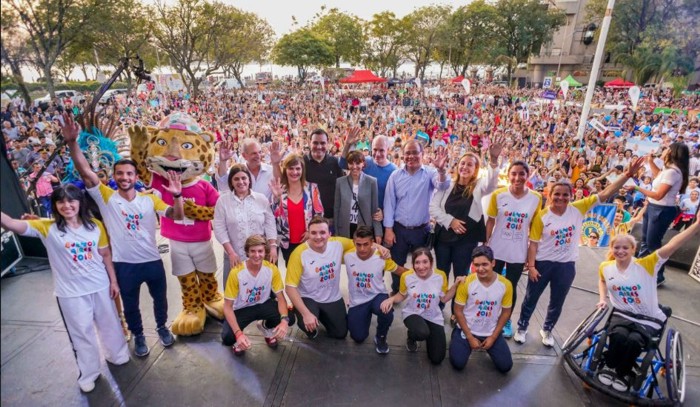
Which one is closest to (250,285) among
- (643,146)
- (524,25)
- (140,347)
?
(140,347)

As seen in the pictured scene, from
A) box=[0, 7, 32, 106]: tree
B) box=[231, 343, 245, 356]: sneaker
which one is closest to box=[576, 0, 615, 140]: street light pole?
box=[231, 343, 245, 356]: sneaker

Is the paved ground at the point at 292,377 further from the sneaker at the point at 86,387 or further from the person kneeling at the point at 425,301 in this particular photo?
the person kneeling at the point at 425,301

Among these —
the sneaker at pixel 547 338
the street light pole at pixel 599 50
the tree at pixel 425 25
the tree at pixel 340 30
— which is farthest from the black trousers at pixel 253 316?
the tree at pixel 425 25

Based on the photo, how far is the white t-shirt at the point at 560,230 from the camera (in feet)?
10.7

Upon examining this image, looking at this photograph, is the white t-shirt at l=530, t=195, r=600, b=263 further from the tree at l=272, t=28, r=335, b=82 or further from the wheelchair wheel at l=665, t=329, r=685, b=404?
the tree at l=272, t=28, r=335, b=82

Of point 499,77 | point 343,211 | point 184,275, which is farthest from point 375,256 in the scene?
point 499,77

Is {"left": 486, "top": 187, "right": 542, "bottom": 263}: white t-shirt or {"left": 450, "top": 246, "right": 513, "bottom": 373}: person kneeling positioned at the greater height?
{"left": 486, "top": 187, "right": 542, "bottom": 263}: white t-shirt

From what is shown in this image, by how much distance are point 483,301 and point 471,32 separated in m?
44.4

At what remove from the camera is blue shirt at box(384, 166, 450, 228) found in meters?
3.66

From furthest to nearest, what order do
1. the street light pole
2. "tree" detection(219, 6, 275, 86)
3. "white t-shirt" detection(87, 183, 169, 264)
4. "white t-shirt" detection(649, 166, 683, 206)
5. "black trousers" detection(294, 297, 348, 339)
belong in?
"tree" detection(219, 6, 275, 86) → the street light pole → "white t-shirt" detection(649, 166, 683, 206) → "black trousers" detection(294, 297, 348, 339) → "white t-shirt" detection(87, 183, 169, 264)

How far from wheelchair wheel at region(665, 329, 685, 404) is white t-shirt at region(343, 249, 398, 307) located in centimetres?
212

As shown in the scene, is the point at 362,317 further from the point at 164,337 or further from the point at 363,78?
the point at 363,78

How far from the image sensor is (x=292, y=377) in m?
3.12

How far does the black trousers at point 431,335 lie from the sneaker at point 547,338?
1018 mm
